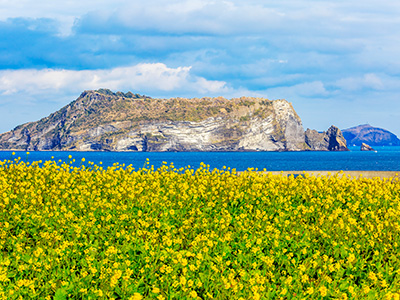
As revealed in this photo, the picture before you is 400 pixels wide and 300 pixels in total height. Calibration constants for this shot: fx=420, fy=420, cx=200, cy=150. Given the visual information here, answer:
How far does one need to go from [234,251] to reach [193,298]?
2.15m

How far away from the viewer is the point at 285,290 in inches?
215

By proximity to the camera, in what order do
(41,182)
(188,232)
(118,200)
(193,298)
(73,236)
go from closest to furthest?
(193,298)
(73,236)
(188,232)
(118,200)
(41,182)

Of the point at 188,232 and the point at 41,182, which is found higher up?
the point at 41,182

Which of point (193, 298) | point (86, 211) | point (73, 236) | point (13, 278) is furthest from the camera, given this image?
point (86, 211)

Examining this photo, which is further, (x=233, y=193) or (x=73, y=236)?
(x=233, y=193)

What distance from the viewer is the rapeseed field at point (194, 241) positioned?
593cm

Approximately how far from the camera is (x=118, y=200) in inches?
412

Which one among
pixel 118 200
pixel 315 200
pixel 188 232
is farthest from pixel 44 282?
pixel 315 200

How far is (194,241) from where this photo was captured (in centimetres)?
750

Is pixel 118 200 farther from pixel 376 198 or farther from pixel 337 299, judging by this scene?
pixel 376 198

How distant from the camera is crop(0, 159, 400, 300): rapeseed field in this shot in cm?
593

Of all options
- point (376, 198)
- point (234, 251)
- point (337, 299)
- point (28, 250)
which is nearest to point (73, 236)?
point (28, 250)

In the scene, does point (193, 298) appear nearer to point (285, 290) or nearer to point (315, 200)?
point (285, 290)

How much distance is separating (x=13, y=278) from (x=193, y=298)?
326 cm
